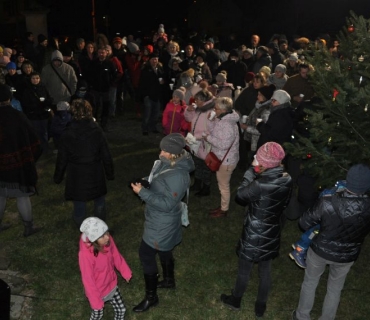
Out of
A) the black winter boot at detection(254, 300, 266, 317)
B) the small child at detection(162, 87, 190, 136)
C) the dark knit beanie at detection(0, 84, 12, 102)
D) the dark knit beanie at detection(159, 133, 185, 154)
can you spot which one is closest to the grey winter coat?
the dark knit beanie at detection(159, 133, 185, 154)

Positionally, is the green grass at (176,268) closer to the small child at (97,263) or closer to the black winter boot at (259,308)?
the black winter boot at (259,308)

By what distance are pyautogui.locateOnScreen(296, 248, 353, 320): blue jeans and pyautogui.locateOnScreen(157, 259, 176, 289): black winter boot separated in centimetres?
158

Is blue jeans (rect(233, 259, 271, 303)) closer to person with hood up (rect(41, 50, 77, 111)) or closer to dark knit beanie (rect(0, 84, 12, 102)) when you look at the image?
dark knit beanie (rect(0, 84, 12, 102))

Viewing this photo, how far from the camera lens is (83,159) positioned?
6180mm

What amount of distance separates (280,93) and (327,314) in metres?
3.51

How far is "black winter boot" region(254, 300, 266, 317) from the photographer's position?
5.27m

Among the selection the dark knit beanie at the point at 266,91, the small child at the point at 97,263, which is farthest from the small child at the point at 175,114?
the small child at the point at 97,263

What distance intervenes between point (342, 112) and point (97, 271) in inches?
129

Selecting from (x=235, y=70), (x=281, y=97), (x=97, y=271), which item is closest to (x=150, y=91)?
(x=235, y=70)

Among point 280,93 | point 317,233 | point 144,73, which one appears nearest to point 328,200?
point 317,233

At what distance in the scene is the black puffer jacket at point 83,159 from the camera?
6094 mm

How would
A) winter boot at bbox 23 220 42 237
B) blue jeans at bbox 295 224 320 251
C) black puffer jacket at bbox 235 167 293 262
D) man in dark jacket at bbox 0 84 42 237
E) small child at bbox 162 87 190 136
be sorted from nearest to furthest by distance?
1. black puffer jacket at bbox 235 167 293 262
2. blue jeans at bbox 295 224 320 251
3. man in dark jacket at bbox 0 84 42 237
4. winter boot at bbox 23 220 42 237
5. small child at bbox 162 87 190 136

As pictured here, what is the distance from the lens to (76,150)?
6.13 m

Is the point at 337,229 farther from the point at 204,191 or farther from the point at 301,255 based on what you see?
the point at 204,191
